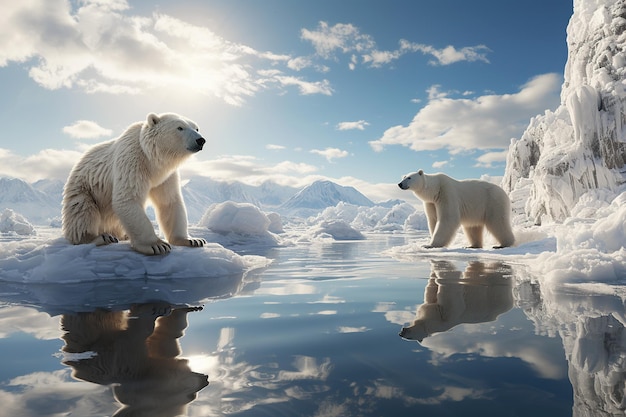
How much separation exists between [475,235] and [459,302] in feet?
23.3

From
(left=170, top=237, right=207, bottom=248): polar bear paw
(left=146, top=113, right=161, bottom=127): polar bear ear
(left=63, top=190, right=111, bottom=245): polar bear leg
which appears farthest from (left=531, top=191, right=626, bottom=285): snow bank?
(left=63, top=190, right=111, bottom=245): polar bear leg

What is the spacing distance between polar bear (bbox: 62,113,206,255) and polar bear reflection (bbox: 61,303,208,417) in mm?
1764

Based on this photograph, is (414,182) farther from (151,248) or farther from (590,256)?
(151,248)

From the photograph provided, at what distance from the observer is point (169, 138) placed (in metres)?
4.09

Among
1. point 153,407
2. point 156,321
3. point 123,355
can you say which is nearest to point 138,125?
point 156,321

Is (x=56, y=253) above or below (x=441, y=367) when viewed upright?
above

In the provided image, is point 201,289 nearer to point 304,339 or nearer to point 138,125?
point 304,339

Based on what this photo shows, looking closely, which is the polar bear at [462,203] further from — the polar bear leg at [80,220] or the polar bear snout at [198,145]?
the polar bear leg at [80,220]

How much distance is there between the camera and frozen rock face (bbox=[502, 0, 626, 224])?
15.5m

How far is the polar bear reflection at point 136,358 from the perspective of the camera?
3.71 ft

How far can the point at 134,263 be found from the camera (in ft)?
12.7

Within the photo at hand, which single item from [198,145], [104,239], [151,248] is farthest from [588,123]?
[104,239]

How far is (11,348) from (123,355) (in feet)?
2.08

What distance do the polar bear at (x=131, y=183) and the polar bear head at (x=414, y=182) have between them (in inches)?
208
